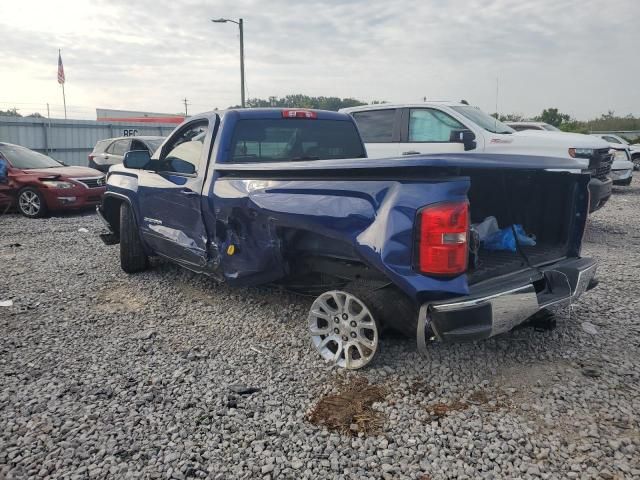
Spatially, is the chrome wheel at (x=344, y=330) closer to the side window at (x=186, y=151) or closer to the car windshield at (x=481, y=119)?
the side window at (x=186, y=151)

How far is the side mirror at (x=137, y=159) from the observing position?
4898mm

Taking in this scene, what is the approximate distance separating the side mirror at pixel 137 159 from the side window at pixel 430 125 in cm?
477

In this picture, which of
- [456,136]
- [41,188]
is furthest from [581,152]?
[41,188]

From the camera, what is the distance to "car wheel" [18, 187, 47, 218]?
32.2ft

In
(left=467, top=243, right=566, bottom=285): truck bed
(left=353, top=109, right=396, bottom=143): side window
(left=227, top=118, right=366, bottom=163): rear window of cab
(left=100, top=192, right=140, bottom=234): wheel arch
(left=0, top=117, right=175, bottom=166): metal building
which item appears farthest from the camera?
(left=0, top=117, right=175, bottom=166): metal building

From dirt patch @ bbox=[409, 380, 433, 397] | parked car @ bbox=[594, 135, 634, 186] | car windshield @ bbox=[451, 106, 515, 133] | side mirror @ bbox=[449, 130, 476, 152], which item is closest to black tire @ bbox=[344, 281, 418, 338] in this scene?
dirt patch @ bbox=[409, 380, 433, 397]

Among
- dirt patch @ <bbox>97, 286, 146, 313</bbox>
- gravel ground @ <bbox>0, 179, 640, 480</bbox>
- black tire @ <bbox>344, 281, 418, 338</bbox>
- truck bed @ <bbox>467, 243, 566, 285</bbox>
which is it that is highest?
truck bed @ <bbox>467, 243, 566, 285</bbox>

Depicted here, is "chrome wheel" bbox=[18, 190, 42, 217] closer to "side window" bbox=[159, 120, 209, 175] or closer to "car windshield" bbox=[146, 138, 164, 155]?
"car windshield" bbox=[146, 138, 164, 155]

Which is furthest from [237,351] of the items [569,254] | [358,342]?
[569,254]

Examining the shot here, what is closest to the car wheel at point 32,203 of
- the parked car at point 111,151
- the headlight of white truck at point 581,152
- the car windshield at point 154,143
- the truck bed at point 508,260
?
the car windshield at point 154,143

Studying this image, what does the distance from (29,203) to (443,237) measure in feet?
30.9

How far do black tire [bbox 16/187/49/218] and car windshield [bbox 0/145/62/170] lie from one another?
60 cm

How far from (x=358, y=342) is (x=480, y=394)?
0.80m

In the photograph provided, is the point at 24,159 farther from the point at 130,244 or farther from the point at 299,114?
the point at 299,114
